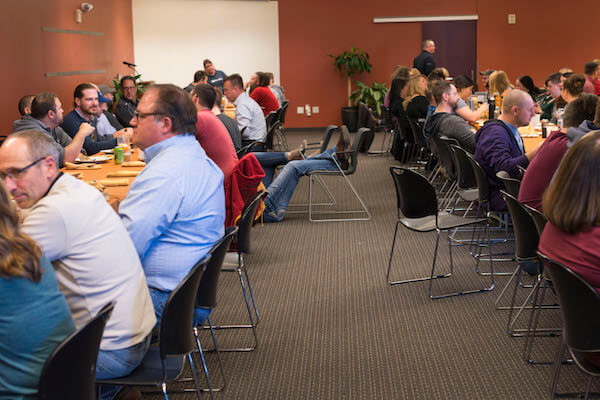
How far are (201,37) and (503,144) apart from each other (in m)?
11.9

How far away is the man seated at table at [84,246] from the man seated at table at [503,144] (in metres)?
3.12

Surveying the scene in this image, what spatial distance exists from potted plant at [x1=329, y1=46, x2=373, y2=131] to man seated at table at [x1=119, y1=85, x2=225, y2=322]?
11967mm

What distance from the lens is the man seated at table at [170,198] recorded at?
109 inches

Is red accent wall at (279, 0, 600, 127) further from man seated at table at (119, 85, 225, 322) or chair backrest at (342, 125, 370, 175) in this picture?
man seated at table at (119, 85, 225, 322)

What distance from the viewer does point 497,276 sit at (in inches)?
193

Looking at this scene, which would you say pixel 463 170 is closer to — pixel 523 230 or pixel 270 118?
pixel 523 230

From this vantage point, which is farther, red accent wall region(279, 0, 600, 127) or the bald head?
red accent wall region(279, 0, 600, 127)

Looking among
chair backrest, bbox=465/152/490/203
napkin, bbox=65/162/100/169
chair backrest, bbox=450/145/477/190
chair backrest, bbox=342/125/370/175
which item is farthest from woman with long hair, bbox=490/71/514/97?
napkin, bbox=65/162/100/169

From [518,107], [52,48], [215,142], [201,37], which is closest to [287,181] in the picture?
[215,142]

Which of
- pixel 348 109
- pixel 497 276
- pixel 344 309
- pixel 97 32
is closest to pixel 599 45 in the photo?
pixel 348 109

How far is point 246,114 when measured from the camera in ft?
28.0

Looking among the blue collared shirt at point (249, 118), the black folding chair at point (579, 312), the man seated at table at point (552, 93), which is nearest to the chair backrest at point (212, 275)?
the black folding chair at point (579, 312)

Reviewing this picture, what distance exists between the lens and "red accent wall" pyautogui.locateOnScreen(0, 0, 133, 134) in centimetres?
812

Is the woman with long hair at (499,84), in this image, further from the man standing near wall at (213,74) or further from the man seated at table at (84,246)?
the man seated at table at (84,246)
